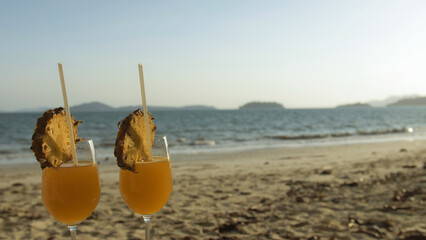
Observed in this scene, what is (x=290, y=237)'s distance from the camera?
130 inches

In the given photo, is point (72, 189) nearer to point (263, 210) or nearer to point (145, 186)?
point (145, 186)

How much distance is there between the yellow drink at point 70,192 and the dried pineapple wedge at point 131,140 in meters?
0.24

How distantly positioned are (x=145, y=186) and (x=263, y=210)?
113 inches

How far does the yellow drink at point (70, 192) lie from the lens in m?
1.55

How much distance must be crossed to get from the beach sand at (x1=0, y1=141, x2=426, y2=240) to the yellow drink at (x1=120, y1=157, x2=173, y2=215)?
188 cm

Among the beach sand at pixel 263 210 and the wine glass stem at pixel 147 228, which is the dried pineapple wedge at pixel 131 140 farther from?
the beach sand at pixel 263 210

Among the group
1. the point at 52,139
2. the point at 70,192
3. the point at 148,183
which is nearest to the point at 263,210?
the point at 148,183

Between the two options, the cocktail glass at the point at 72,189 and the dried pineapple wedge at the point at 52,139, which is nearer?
the dried pineapple wedge at the point at 52,139

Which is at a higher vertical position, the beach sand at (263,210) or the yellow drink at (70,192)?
the yellow drink at (70,192)

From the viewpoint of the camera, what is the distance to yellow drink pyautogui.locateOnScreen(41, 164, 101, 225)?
1.55 meters

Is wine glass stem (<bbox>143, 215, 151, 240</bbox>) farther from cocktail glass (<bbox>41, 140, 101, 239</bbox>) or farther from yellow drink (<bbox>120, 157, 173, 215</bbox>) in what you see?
cocktail glass (<bbox>41, 140, 101, 239</bbox>)

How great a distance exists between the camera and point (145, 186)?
62.9 inches

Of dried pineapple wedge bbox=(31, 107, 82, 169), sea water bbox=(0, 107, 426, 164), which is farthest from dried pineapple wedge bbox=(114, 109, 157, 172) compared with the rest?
sea water bbox=(0, 107, 426, 164)

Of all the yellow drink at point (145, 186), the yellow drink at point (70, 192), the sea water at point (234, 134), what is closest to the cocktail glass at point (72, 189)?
the yellow drink at point (70, 192)
